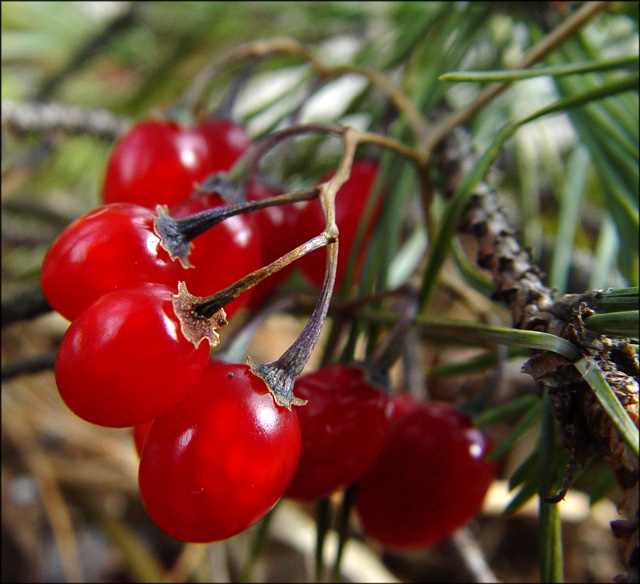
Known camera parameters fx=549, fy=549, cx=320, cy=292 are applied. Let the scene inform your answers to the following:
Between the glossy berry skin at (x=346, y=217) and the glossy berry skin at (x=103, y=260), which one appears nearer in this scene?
the glossy berry skin at (x=103, y=260)

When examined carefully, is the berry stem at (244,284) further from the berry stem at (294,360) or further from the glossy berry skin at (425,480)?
the glossy berry skin at (425,480)

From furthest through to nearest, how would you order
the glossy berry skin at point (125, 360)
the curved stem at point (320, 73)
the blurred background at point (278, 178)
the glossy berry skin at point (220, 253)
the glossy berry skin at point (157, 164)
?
the blurred background at point (278, 178), the curved stem at point (320, 73), the glossy berry skin at point (157, 164), the glossy berry skin at point (220, 253), the glossy berry skin at point (125, 360)

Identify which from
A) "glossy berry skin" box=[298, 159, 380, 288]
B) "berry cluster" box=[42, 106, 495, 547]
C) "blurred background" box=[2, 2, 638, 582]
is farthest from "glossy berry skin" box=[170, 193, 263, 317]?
Answer: "blurred background" box=[2, 2, 638, 582]

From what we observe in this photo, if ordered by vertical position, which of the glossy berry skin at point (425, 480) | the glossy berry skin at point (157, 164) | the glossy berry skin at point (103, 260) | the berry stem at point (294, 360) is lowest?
the glossy berry skin at point (425, 480)

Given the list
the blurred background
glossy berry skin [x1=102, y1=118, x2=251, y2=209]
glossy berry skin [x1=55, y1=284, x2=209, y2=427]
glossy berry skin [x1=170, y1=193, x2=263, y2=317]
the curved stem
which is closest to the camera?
glossy berry skin [x1=55, y1=284, x2=209, y2=427]

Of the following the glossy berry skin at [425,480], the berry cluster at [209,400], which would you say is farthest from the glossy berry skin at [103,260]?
the glossy berry skin at [425,480]

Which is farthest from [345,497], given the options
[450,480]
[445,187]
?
[445,187]

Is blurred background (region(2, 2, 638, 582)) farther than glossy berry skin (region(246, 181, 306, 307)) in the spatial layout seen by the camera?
Yes

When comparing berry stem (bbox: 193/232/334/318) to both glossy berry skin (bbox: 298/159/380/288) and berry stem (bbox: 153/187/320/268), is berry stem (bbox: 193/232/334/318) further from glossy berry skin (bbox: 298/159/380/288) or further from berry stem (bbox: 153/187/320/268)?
glossy berry skin (bbox: 298/159/380/288)

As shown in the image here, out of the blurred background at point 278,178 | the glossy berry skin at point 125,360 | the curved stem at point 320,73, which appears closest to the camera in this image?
the glossy berry skin at point 125,360
